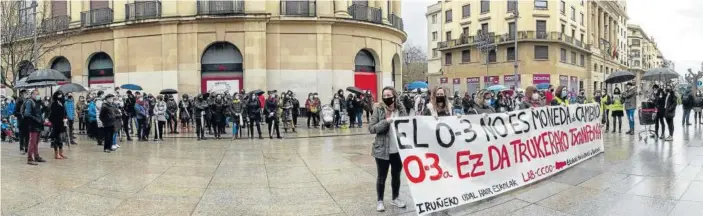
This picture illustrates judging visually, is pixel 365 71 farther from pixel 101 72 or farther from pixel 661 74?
pixel 101 72

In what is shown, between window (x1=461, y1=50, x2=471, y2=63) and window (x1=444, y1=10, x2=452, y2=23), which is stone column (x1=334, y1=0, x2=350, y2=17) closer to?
window (x1=461, y1=50, x2=471, y2=63)

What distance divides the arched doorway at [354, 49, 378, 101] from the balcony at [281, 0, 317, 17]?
12.7ft

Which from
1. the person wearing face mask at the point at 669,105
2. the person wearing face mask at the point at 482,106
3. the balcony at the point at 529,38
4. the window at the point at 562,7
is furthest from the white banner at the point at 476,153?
the window at the point at 562,7

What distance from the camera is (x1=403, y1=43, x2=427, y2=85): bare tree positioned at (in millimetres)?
82812

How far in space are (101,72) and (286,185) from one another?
26245 mm

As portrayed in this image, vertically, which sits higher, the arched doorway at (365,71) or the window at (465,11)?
the window at (465,11)

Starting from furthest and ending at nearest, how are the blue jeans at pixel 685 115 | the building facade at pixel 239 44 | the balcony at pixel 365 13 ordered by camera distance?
1. the balcony at pixel 365 13
2. the building facade at pixel 239 44
3. the blue jeans at pixel 685 115

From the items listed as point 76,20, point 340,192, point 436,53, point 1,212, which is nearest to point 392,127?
point 340,192

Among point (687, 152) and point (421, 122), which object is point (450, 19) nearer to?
point (687, 152)

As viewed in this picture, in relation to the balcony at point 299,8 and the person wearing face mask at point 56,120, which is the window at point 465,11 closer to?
the balcony at point 299,8

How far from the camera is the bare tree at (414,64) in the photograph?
3260 inches

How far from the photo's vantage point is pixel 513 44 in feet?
181

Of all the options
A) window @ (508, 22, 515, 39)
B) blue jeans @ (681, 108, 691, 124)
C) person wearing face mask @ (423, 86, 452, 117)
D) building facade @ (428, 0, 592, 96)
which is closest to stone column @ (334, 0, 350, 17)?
blue jeans @ (681, 108, 691, 124)

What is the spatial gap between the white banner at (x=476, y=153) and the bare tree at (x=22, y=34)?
76.2 feet
